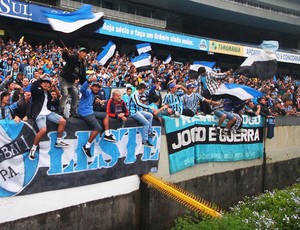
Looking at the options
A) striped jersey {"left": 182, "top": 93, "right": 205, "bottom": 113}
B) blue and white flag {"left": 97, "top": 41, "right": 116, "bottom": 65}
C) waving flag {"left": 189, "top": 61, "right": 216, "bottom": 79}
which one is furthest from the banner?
waving flag {"left": 189, "top": 61, "right": 216, "bottom": 79}

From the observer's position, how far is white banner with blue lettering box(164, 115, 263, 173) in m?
8.71

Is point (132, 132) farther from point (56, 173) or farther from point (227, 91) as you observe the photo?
point (227, 91)

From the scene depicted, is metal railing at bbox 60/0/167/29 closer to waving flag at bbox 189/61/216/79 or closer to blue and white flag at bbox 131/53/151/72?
waving flag at bbox 189/61/216/79

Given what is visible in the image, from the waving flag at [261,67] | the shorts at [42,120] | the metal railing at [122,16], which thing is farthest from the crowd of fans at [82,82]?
the metal railing at [122,16]

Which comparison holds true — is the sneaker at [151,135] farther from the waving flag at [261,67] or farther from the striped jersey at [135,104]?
the waving flag at [261,67]

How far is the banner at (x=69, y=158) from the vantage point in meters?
5.66

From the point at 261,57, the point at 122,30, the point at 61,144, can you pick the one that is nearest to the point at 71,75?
the point at 61,144

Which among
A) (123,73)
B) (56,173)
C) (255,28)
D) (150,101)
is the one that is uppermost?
(255,28)

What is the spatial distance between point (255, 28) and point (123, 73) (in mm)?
32916

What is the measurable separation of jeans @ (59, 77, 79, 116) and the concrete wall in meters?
1.84

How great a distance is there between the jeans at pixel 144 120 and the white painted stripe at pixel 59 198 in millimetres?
972

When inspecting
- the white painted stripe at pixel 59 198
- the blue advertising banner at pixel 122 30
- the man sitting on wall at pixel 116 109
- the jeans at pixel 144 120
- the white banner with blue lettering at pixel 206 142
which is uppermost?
the blue advertising banner at pixel 122 30

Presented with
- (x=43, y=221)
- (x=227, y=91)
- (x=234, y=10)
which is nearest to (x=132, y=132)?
(x=43, y=221)

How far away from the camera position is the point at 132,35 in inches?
922
